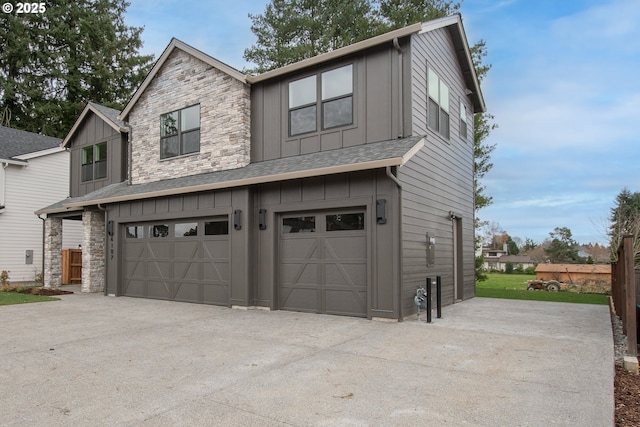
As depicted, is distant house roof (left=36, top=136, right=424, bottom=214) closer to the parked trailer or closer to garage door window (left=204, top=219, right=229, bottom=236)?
garage door window (left=204, top=219, right=229, bottom=236)

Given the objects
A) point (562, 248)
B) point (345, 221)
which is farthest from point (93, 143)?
point (562, 248)

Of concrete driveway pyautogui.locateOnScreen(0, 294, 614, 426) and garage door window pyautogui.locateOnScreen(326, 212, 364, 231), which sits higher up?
garage door window pyautogui.locateOnScreen(326, 212, 364, 231)

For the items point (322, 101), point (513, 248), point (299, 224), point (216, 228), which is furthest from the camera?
point (513, 248)

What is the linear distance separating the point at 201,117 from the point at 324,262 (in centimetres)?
554

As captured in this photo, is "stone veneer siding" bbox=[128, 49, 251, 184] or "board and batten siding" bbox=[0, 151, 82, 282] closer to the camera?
"stone veneer siding" bbox=[128, 49, 251, 184]

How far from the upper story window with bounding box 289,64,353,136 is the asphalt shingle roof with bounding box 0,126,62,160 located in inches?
564

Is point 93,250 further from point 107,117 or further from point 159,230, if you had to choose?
point 107,117

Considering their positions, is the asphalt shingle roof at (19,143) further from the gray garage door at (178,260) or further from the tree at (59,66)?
the gray garage door at (178,260)

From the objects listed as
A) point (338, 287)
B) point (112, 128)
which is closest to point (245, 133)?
point (338, 287)

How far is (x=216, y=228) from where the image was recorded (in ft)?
35.3

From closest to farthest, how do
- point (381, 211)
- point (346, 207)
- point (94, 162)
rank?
point (381, 211)
point (346, 207)
point (94, 162)

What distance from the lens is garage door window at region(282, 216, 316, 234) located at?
9.28 meters

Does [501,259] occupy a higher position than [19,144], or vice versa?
[19,144]

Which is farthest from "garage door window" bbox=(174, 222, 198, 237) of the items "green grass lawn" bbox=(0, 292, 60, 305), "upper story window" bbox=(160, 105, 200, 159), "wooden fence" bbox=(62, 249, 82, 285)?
"wooden fence" bbox=(62, 249, 82, 285)
